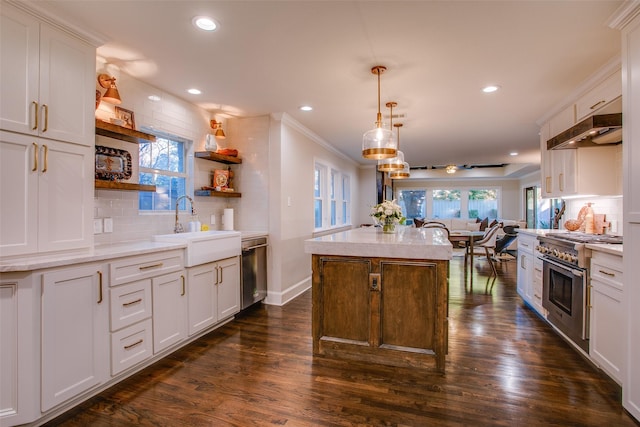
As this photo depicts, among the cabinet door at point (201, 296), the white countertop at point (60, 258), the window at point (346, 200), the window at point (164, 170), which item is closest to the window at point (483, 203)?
the window at point (346, 200)

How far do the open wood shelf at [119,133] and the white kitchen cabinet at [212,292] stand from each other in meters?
1.21

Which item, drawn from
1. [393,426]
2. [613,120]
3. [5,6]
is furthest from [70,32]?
[613,120]

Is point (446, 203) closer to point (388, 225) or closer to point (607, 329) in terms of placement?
point (388, 225)

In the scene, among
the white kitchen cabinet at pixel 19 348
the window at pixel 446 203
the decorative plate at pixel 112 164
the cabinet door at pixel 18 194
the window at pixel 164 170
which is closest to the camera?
the white kitchen cabinet at pixel 19 348

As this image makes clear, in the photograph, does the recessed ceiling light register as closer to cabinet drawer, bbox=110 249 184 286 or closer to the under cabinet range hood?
cabinet drawer, bbox=110 249 184 286

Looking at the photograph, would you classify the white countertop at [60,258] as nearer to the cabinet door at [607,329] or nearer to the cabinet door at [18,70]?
the cabinet door at [18,70]

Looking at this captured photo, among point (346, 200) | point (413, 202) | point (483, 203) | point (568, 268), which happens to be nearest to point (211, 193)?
point (568, 268)

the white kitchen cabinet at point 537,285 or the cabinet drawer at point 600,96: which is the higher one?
the cabinet drawer at point 600,96

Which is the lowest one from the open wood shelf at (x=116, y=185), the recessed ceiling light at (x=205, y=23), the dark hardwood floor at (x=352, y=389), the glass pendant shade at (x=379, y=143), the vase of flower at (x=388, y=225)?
the dark hardwood floor at (x=352, y=389)

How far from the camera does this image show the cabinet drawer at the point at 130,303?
7.22 ft

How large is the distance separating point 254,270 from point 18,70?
8.72 ft

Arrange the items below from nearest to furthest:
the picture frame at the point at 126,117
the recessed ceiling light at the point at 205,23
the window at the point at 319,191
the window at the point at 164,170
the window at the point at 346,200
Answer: the recessed ceiling light at the point at 205,23 < the picture frame at the point at 126,117 < the window at the point at 164,170 < the window at the point at 319,191 < the window at the point at 346,200

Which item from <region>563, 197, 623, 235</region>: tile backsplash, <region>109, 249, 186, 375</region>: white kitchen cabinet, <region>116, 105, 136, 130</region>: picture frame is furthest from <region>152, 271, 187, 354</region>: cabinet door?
<region>563, 197, 623, 235</region>: tile backsplash

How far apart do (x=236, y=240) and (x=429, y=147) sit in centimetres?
452
